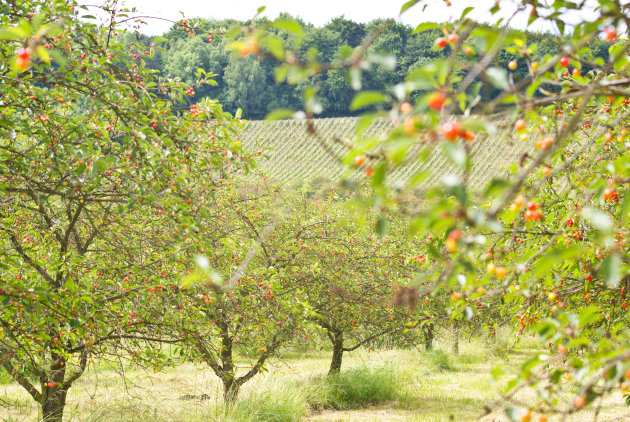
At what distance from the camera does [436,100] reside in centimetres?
93

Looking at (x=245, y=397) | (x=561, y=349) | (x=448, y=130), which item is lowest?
(x=245, y=397)

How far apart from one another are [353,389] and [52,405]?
5.17 metres

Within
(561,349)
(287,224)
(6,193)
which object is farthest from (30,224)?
(561,349)

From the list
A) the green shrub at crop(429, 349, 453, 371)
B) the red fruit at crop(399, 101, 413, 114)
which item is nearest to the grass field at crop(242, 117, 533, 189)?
the green shrub at crop(429, 349, 453, 371)

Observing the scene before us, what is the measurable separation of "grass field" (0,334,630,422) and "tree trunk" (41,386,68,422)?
1.21ft

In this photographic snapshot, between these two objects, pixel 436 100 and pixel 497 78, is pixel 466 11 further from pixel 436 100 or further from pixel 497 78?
pixel 436 100

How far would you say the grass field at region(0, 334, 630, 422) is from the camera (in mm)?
6383

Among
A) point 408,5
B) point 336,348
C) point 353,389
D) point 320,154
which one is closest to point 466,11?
point 408,5

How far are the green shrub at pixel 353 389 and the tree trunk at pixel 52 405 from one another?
4100mm

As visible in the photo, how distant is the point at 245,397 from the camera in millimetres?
7215

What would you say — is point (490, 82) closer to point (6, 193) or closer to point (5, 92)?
point (5, 92)

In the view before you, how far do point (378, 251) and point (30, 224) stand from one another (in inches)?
203

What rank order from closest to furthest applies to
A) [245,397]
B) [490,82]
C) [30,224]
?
[490,82], [30,224], [245,397]

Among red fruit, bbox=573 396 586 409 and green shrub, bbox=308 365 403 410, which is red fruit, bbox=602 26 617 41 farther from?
green shrub, bbox=308 365 403 410
